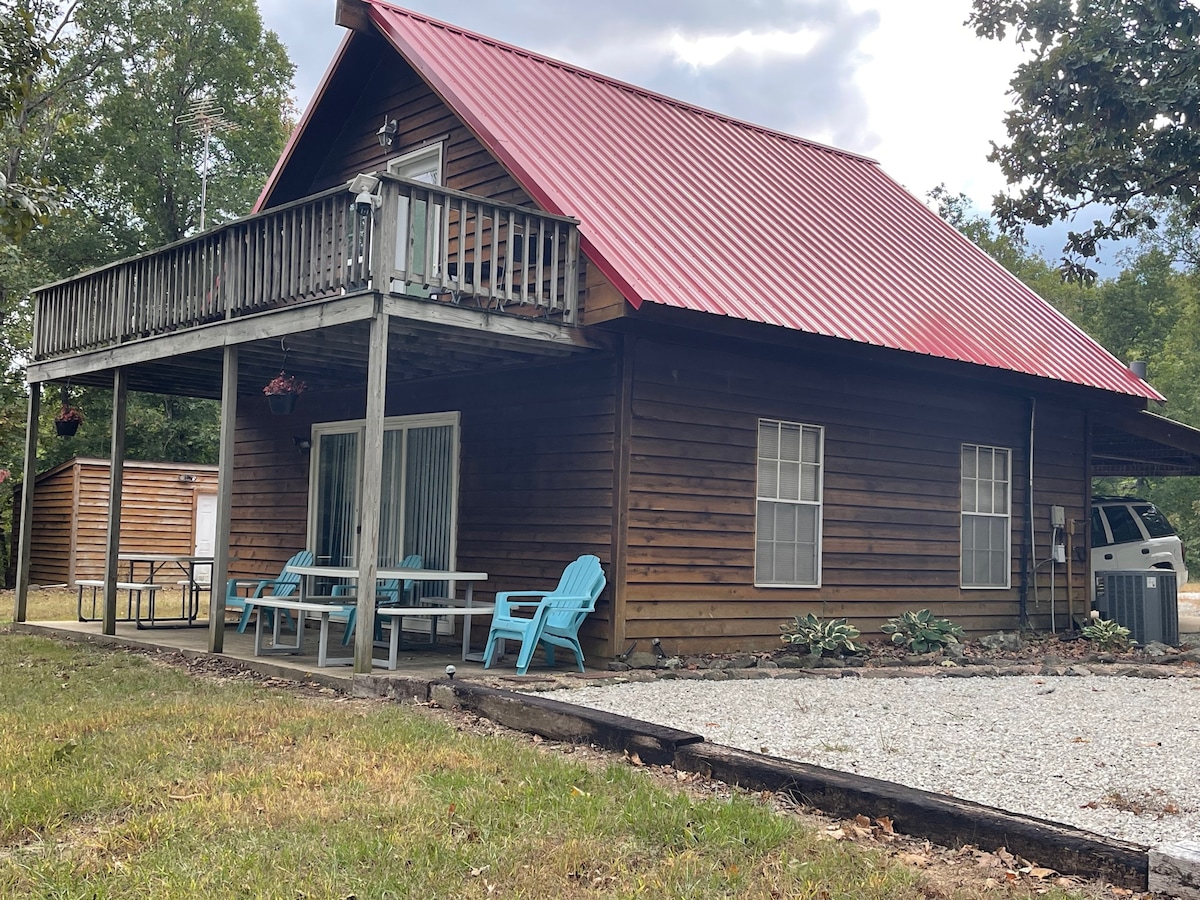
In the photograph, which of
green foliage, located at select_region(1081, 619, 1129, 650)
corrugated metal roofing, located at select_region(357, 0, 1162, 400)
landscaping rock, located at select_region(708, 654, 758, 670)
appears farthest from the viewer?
green foliage, located at select_region(1081, 619, 1129, 650)

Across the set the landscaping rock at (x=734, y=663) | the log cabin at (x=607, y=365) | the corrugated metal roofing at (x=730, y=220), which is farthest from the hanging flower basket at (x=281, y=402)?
the landscaping rock at (x=734, y=663)

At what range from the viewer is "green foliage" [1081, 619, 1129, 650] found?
13.0m

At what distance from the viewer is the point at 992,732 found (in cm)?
716

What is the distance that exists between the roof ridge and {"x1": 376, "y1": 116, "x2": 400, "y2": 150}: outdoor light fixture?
3.78ft

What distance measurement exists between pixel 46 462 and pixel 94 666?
73.7 feet

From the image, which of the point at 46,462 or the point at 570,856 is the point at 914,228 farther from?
the point at 46,462

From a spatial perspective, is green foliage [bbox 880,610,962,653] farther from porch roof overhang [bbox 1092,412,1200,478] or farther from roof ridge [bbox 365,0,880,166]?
roof ridge [bbox 365,0,880,166]

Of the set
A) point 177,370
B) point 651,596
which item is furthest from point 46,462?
point 651,596

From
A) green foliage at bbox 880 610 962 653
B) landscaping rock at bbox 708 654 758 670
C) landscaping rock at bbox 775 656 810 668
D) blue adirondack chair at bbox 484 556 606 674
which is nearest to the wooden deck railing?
blue adirondack chair at bbox 484 556 606 674

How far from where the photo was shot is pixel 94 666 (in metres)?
10.1

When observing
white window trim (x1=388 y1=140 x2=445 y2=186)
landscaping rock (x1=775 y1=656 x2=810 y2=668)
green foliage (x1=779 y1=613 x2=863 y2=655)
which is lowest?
landscaping rock (x1=775 y1=656 x2=810 y2=668)

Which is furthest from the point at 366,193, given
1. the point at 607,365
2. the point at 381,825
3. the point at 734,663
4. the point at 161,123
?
the point at 161,123

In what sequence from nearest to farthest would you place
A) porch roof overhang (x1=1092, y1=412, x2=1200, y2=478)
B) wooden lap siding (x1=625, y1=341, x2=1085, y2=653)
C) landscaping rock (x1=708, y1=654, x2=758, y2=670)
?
landscaping rock (x1=708, y1=654, x2=758, y2=670), wooden lap siding (x1=625, y1=341, x2=1085, y2=653), porch roof overhang (x1=1092, y1=412, x2=1200, y2=478)

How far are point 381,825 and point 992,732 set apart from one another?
4.03 metres
